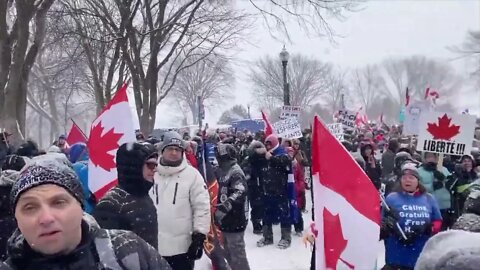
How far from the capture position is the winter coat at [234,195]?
707 cm

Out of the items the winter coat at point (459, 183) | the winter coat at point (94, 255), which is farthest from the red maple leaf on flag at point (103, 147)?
the winter coat at point (459, 183)

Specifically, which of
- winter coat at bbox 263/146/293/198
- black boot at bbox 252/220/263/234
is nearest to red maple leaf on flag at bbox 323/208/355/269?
winter coat at bbox 263/146/293/198

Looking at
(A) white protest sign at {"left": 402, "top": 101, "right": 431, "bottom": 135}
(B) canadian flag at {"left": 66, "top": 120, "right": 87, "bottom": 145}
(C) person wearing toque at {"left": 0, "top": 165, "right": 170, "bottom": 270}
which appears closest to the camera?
(C) person wearing toque at {"left": 0, "top": 165, "right": 170, "bottom": 270}

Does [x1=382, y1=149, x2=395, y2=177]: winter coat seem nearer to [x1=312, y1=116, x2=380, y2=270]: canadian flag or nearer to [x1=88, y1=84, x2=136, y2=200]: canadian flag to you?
[x1=88, y1=84, x2=136, y2=200]: canadian flag

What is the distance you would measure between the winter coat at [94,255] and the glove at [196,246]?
2.73 metres

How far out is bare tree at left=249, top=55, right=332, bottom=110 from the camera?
61062mm

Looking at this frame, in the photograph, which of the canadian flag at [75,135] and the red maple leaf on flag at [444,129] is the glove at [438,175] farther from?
the canadian flag at [75,135]

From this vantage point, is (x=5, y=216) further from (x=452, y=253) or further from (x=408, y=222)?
(x=452, y=253)

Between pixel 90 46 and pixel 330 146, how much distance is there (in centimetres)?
1746

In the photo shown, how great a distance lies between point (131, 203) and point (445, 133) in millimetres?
5535

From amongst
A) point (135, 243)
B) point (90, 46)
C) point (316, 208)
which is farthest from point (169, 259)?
point (90, 46)

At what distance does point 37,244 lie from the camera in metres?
2.25

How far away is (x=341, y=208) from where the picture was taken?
3959 mm

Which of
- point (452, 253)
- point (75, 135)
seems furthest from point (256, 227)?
point (452, 253)
